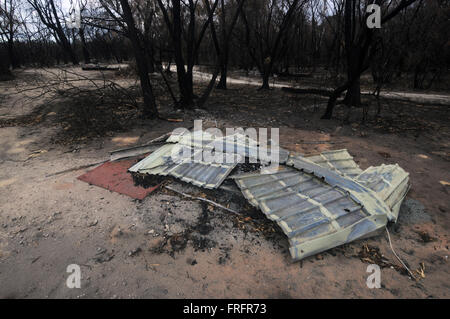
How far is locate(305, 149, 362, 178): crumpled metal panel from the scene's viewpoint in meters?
3.91

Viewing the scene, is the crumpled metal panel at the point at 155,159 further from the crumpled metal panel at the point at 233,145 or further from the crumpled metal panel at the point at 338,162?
the crumpled metal panel at the point at 338,162

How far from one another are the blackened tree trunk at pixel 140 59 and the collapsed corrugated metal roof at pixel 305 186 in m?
3.10

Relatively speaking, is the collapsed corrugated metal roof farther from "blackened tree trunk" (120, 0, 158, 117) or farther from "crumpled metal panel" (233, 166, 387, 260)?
"blackened tree trunk" (120, 0, 158, 117)

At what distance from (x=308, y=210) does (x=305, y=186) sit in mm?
525

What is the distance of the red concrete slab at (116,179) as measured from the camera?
356 cm

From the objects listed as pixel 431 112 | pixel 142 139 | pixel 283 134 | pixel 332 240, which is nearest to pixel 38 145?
pixel 142 139

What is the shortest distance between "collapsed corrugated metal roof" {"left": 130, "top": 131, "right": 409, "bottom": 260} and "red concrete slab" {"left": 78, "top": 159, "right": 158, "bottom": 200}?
0.25 meters

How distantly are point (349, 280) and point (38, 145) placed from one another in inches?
260

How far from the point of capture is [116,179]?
391 cm

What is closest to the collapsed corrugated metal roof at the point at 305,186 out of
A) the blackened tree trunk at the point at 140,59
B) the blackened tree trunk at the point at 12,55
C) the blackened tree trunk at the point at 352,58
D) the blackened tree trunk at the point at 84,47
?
the blackened tree trunk at the point at 140,59

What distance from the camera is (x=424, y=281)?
228cm
